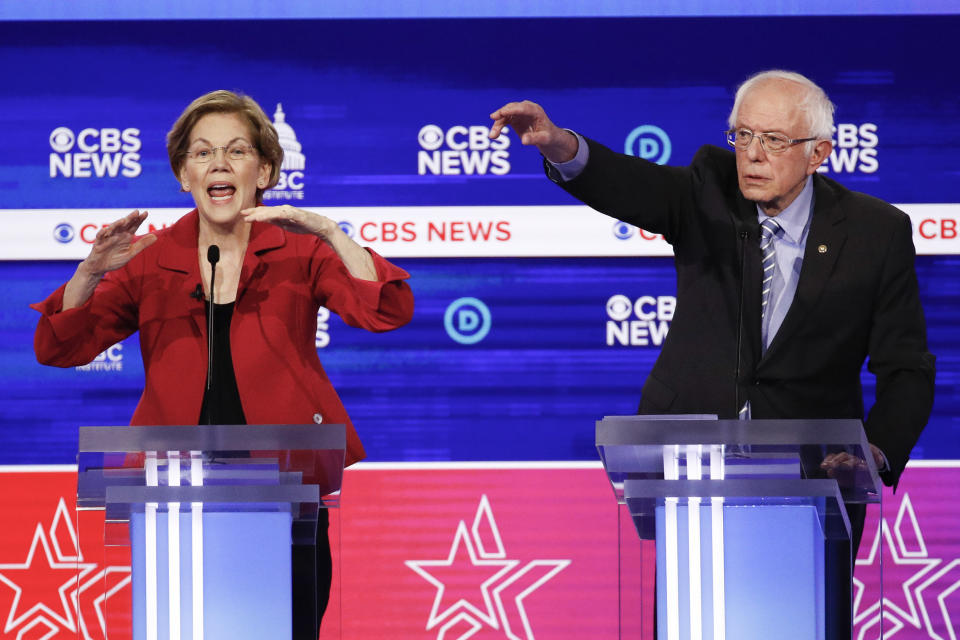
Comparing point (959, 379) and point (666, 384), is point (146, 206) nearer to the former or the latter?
point (666, 384)

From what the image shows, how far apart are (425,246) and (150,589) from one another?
2.15 m

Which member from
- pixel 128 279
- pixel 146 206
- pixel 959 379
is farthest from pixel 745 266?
pixel 146 206

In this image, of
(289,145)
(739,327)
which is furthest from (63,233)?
(739,327)

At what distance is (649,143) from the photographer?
4.05 m

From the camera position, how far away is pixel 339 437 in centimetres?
208

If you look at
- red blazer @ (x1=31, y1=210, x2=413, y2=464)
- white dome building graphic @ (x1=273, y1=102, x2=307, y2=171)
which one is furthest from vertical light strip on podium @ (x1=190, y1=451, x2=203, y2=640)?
white dome building graphic @ (x1=273, y1=102, x2=307, y2=171)

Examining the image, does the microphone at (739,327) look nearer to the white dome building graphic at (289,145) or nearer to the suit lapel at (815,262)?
the suit lapel at (815,262)

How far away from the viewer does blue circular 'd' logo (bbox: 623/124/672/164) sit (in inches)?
159

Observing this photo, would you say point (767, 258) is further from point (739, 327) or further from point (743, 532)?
point (743, 532)

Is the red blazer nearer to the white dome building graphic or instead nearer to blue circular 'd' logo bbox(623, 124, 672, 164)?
the white dome building graphic

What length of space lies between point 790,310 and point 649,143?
4.76ft

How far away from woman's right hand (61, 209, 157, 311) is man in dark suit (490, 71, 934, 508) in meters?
0.86

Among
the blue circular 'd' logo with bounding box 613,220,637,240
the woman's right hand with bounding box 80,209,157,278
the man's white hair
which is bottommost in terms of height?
the woman's right hand with bounding box 80,209,157,278

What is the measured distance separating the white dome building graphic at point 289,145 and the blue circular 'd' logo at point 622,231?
99 cm
